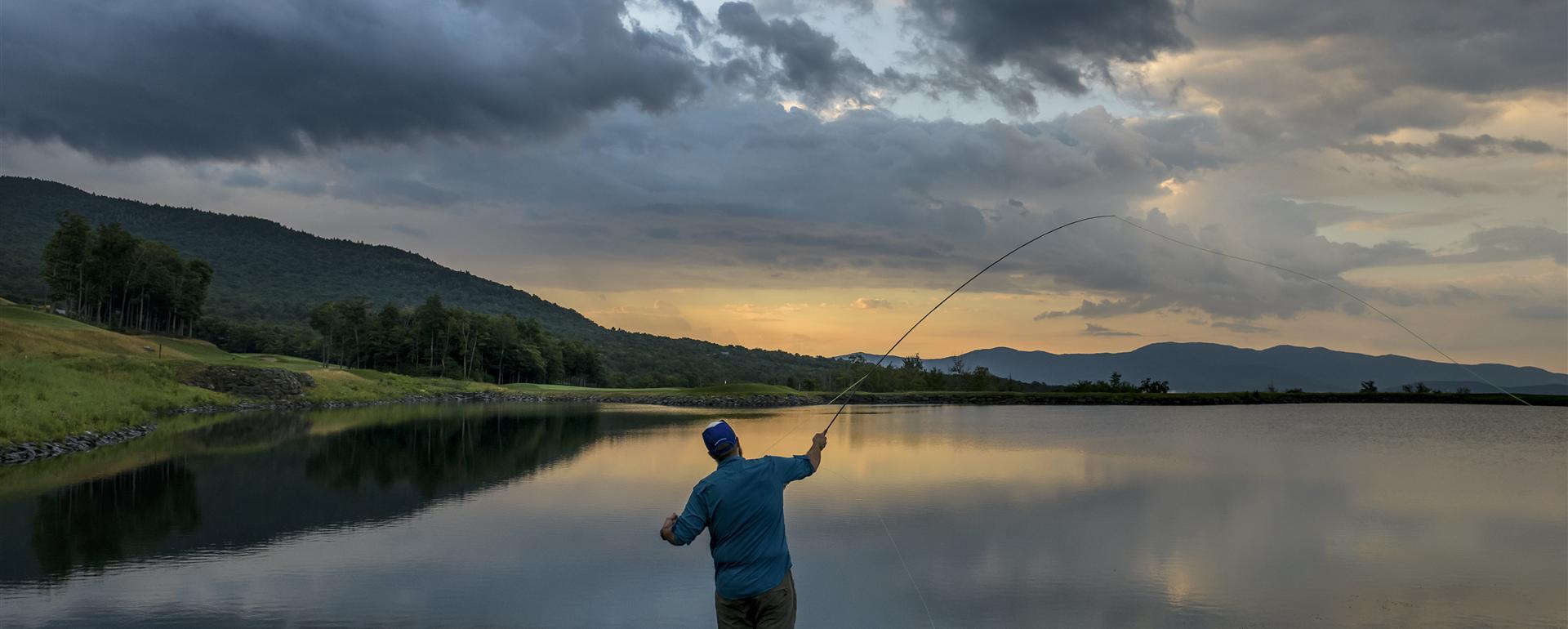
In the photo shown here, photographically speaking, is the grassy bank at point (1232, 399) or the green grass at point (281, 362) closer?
the green grass at point (281, 362)

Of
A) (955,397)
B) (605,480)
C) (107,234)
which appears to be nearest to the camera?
(605,480)

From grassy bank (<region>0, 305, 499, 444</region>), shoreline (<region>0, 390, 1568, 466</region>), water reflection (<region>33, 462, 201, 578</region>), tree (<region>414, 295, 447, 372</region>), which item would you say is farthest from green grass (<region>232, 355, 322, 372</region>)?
water reflection (<region>33, 462, 201, 578</region>)

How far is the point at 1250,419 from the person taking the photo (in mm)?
59438

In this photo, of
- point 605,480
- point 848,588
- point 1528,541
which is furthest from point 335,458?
point 1528,541

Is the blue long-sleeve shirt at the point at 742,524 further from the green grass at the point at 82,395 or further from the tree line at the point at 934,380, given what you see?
the tree line at the point at 934,380

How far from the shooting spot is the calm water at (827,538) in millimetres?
11328

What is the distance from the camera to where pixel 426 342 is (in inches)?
5010

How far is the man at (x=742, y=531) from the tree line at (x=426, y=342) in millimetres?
125393

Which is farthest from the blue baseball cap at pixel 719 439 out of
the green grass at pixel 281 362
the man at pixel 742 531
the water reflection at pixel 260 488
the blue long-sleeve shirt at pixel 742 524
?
the green grass at pixel 281 362

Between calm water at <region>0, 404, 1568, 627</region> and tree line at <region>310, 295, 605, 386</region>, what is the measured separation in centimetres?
9682

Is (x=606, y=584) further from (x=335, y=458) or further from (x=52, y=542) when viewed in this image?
(x=335, y=458)

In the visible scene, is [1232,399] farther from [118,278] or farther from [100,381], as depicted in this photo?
[118,278]

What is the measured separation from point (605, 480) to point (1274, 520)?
16.6 m

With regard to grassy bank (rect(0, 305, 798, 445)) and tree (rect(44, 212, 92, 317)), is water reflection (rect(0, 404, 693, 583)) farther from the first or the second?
tree (rect(44, 212, 92, 317))
